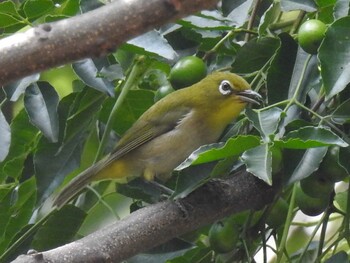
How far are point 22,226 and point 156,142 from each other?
62cm

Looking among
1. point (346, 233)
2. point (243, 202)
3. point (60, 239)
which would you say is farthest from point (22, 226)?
point (346, 233)

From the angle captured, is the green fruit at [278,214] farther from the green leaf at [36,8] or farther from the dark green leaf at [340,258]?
the green leaf at [36,8]

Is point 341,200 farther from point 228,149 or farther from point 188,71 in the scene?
point 228,149

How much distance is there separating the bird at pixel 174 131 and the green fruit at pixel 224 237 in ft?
1.80

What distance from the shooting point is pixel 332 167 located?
184cm

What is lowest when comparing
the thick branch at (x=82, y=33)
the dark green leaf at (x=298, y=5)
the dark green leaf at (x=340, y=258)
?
the dark green leaf at (x=340, y=258)

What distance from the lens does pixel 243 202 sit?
1.97 metres

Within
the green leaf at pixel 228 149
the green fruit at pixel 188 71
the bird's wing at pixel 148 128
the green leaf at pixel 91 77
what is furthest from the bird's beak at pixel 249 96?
the green leaf at pixel 228 149

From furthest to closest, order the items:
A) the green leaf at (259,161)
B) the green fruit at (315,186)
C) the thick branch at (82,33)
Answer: the green fruit at (315,186) → the green leaf at (259,161) → the thick branch at (82,33)

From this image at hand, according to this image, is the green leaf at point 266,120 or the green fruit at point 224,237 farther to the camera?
the green fruit at point 224,237

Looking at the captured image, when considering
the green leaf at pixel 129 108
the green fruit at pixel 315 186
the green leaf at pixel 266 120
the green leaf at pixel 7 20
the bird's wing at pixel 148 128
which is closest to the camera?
the green leaf at pixel 266 120

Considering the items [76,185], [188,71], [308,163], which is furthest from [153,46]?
[76,185]

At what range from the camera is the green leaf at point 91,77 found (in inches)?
79.4

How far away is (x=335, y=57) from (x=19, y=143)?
3.00 feet
